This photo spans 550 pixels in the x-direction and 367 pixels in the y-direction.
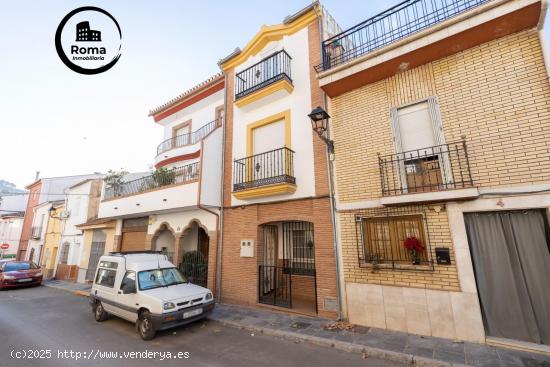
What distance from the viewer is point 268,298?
854 centimetres

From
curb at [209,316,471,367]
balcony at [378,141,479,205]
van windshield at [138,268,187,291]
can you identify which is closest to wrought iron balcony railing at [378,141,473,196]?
balcony at [378,141,479,205]

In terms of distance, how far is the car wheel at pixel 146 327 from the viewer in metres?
5.89

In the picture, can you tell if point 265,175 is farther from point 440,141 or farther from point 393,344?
point 393,344

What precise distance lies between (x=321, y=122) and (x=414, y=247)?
4038mm

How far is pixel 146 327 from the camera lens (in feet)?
19.8

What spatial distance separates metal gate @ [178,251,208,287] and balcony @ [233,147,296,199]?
357 cm

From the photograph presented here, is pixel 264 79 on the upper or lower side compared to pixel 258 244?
upper

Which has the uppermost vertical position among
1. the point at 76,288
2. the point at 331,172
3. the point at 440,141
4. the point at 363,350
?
the point at 440,141

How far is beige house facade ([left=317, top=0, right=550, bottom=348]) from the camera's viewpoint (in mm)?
4812

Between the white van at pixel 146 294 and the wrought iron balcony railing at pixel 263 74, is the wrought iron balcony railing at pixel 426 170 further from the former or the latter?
the white van at pixel 146 294

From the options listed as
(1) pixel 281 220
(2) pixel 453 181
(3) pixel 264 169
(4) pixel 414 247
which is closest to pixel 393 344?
(4) pixel 414 247

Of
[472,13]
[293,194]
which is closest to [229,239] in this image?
[293,194]

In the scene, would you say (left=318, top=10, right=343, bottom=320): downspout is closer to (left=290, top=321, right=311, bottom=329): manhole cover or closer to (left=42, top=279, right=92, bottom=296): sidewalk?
(left=290, top=321, right=311, bottom=329): manhole cover

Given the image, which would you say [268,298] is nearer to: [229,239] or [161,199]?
[229,239]
